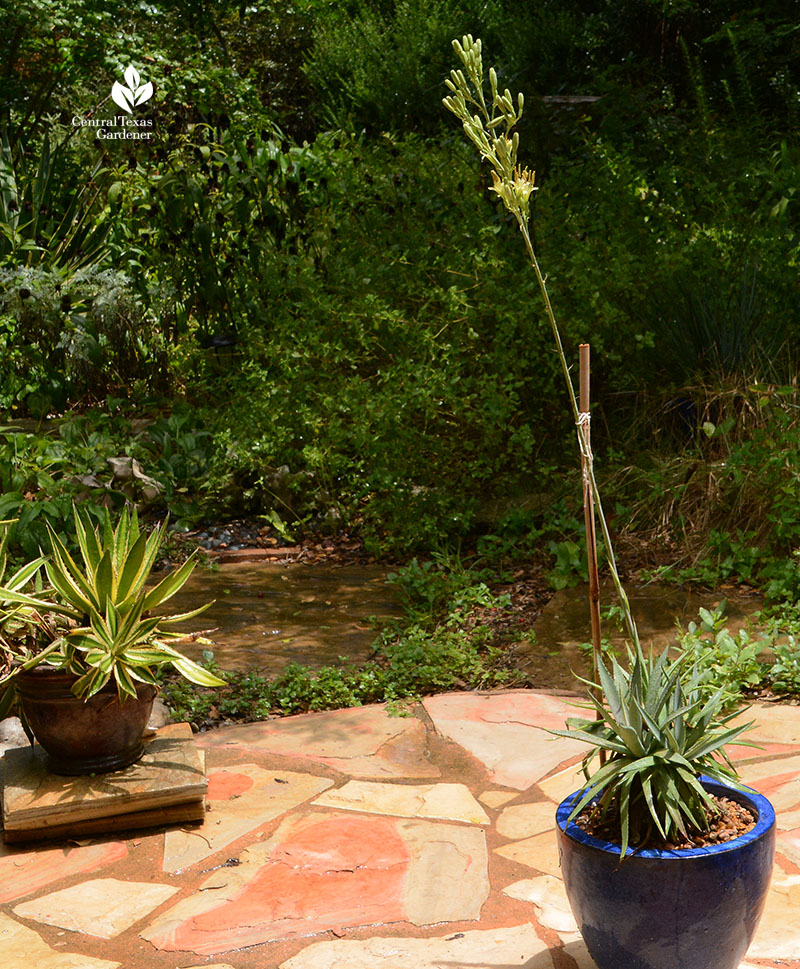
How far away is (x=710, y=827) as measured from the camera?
1.96 metres

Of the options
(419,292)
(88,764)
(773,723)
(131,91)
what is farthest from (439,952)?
(131,91)

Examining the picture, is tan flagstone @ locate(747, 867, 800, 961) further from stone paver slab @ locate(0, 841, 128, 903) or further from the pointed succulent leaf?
the pointed succulent leaf

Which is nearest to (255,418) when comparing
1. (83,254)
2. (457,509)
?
(457,509)

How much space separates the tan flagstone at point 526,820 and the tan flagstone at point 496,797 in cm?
4

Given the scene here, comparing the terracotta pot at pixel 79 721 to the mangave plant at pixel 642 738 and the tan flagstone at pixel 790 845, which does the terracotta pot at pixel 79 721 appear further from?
the tan flagstone at pixel 790 845

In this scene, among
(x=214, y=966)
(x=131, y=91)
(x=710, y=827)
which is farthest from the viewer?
(x=131, y=91)

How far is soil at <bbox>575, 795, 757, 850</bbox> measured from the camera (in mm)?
1908

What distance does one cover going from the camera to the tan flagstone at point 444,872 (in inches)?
98.0

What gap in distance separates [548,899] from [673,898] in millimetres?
723

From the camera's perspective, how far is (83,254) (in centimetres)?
809

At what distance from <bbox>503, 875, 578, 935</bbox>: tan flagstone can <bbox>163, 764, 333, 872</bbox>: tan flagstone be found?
0.77 m

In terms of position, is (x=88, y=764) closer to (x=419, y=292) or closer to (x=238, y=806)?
(x=238, y=806)

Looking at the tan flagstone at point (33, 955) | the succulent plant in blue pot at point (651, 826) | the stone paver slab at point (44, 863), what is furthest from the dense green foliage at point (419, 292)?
the succulent plant in blue pot at point (651, 826)

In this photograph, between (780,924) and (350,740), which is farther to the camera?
(350,740)
